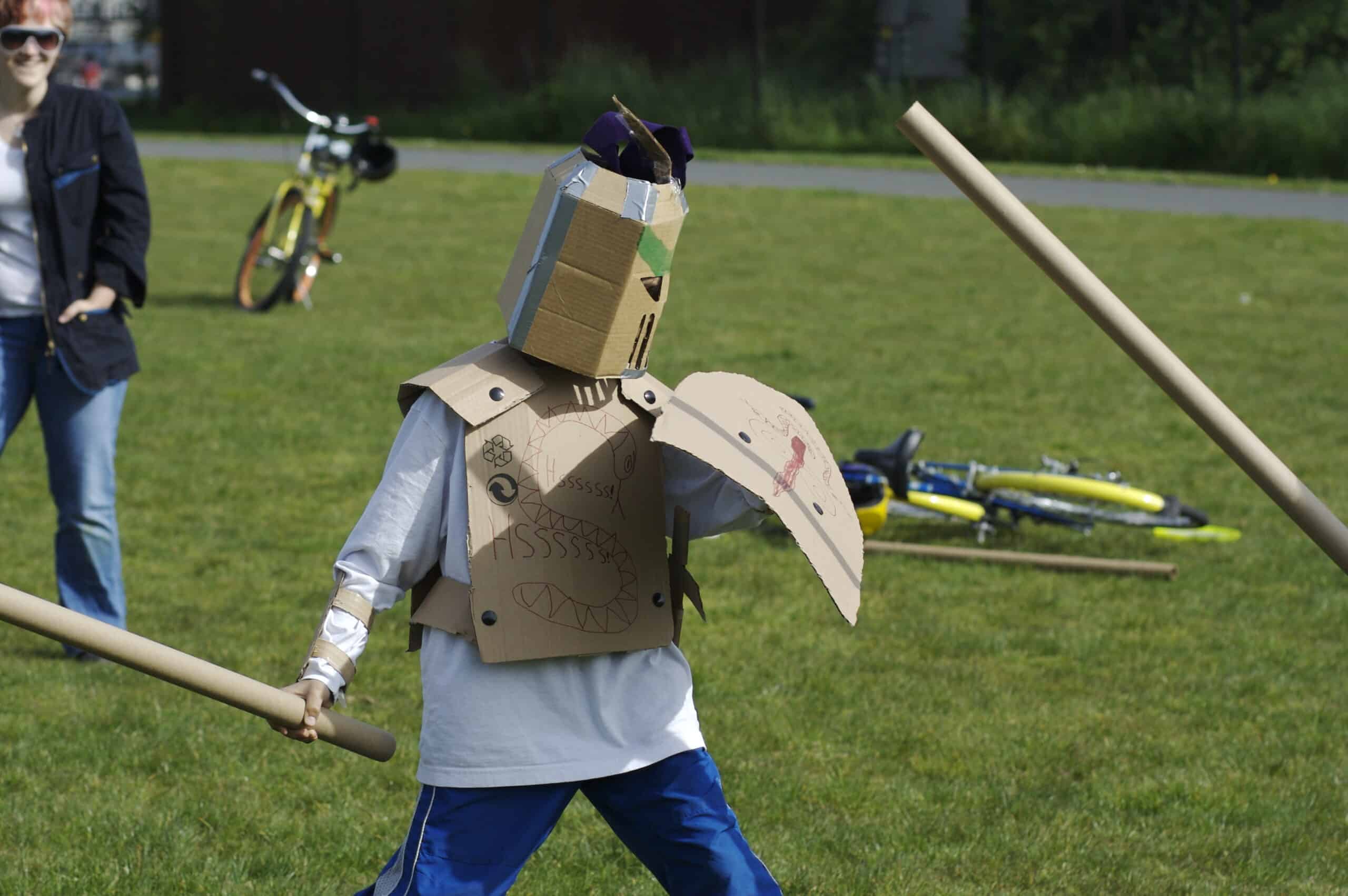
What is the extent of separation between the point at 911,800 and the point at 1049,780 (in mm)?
466

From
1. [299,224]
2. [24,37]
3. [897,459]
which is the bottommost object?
[299,224]

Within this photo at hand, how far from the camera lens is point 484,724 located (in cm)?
303

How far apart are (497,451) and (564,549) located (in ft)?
0.73

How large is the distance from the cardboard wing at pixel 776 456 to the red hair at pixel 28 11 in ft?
A: 9.74

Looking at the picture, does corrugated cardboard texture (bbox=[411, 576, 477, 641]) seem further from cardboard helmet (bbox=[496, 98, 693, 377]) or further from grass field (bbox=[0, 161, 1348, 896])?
grass field (bbox=[0, 161, 1348, 896])

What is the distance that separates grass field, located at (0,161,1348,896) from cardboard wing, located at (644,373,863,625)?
1.53 m

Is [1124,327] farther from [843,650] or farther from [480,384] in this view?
[843,650]

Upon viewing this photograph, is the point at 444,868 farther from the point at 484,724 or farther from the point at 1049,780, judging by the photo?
the point at 1049,780

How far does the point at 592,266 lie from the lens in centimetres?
304

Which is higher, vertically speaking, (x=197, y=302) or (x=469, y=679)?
(x=469, y=679)

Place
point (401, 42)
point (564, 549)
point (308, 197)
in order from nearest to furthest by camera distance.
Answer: point (564, 549) → point (308, 197) → point (401, 42)

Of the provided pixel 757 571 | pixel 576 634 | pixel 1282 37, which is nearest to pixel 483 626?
pixel 576 634

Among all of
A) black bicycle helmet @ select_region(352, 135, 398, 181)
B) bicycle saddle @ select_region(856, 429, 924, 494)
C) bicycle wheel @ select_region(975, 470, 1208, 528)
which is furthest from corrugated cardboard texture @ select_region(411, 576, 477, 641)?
black bicycle helmet @ select_region(352, 135, 398, 181)

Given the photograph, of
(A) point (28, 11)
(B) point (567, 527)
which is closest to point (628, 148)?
(B) point (567, 527)
